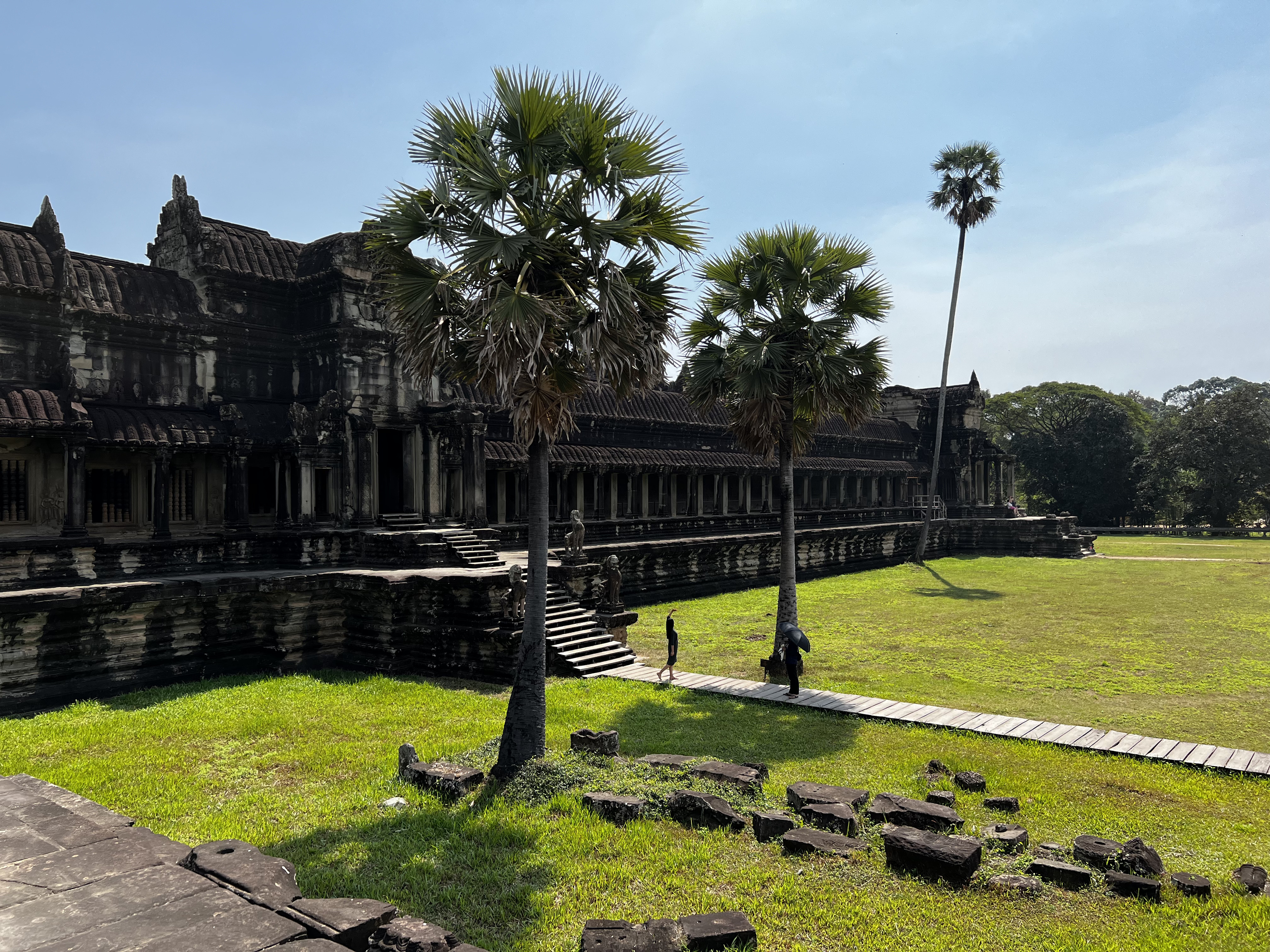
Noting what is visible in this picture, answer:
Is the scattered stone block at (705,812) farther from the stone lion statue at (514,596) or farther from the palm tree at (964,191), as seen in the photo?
the palm tree at (964,191)

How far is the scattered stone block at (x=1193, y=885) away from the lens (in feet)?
20.9

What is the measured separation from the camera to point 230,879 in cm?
555

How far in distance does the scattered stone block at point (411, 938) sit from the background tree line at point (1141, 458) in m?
63.7

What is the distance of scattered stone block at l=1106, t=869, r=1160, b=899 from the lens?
251 inches

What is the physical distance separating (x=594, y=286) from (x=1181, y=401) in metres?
157

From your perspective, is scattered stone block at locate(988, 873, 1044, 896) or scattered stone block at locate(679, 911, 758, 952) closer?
scattered stone block at locate(679, 911, 758, 952)

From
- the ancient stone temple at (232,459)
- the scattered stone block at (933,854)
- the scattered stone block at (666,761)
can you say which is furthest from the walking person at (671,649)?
the scattered stone block at (933,854)

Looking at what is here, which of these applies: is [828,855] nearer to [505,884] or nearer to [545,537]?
[505,884]

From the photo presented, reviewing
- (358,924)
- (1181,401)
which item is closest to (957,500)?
(358,924)

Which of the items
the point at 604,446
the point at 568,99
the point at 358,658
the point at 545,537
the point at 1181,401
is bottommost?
the point at 358,658

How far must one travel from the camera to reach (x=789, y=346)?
15.6 meters

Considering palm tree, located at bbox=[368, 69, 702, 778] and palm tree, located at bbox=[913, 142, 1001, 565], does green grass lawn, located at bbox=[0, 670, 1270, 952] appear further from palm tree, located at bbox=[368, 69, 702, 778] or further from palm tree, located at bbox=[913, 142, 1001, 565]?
palm tree, located at bbox=[913, 142, 1001, 565]

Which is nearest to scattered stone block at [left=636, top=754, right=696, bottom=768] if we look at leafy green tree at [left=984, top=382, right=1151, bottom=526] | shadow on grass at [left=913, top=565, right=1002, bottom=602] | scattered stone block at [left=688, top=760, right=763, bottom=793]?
scattered stone block at [left=688, top=760, right=763, bottom=793]

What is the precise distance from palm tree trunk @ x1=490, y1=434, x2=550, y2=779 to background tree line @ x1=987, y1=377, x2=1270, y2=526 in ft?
195
